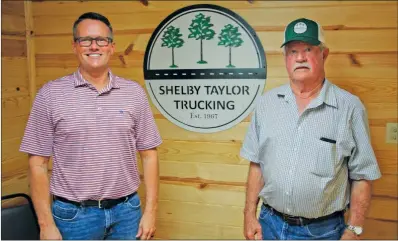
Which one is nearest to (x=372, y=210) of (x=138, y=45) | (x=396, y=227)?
(x=396, y=227)

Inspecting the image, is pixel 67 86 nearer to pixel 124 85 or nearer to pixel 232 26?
pixel 124 85

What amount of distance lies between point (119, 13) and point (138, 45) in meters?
0.22

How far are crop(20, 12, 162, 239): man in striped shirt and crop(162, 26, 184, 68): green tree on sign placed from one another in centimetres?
63

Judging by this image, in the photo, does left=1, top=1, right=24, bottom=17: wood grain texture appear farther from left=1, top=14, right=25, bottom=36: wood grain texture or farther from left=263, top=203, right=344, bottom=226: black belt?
left=263, top=203, right=344, bottom=226: black belt

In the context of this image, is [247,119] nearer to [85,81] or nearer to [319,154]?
[319,154]

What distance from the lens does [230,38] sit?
224 cm

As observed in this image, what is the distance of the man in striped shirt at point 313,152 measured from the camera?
1599 millimetres

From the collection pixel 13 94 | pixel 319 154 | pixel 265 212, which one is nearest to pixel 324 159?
pixel 319 154

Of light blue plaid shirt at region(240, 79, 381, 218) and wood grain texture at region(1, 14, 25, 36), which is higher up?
wood grain texture at region(1, 14, 25, 36)

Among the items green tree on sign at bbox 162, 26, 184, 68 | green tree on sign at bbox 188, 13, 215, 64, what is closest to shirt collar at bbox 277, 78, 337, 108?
green tree on sign at bbox 188, 13, 215, 64

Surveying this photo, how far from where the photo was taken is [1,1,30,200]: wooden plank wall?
240 centimetres

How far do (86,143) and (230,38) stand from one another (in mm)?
993

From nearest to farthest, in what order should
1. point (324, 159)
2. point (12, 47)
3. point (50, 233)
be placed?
point (324, 159) < point (50, 233) < point (12, 47)

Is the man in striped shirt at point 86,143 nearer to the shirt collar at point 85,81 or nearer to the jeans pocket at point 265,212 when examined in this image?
the shirt collar at point 85,81
